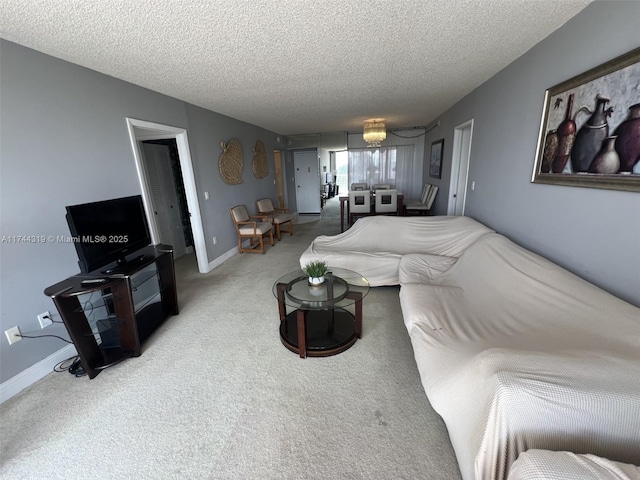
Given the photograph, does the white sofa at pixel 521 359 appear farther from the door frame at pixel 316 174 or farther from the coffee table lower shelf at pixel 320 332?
the door frame at pixel 316 174

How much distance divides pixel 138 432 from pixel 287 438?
33.4 inches

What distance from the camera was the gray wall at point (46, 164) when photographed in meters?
1.67

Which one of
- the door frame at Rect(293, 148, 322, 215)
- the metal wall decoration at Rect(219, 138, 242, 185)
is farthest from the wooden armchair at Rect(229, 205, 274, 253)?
the door frame at Rect(293, 148, 322, 215)

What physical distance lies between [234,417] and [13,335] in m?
1.63

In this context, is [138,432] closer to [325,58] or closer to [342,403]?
[342,403]

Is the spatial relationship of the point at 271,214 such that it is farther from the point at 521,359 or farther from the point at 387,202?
the point at 521,359

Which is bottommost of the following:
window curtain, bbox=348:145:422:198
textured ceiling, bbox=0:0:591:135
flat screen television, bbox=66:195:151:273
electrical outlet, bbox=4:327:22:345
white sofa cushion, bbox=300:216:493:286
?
electrical outlet, bbox=4:327:22:345

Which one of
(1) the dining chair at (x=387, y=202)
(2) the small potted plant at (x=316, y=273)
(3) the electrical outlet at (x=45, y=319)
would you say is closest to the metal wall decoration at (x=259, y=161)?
(1) the dining chair at (x=387, y=202)

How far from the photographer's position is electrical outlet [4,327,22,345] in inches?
65.7

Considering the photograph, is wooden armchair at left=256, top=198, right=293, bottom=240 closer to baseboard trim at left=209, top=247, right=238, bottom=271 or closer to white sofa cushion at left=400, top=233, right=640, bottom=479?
baseboard trim at left=209, top=247, right=238, bottom=271

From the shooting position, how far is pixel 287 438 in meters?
1.35

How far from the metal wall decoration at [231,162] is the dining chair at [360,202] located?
224 cm

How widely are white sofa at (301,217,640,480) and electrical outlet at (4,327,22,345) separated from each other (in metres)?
2.63

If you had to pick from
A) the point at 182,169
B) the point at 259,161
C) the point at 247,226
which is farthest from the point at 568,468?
the point at 259,161
